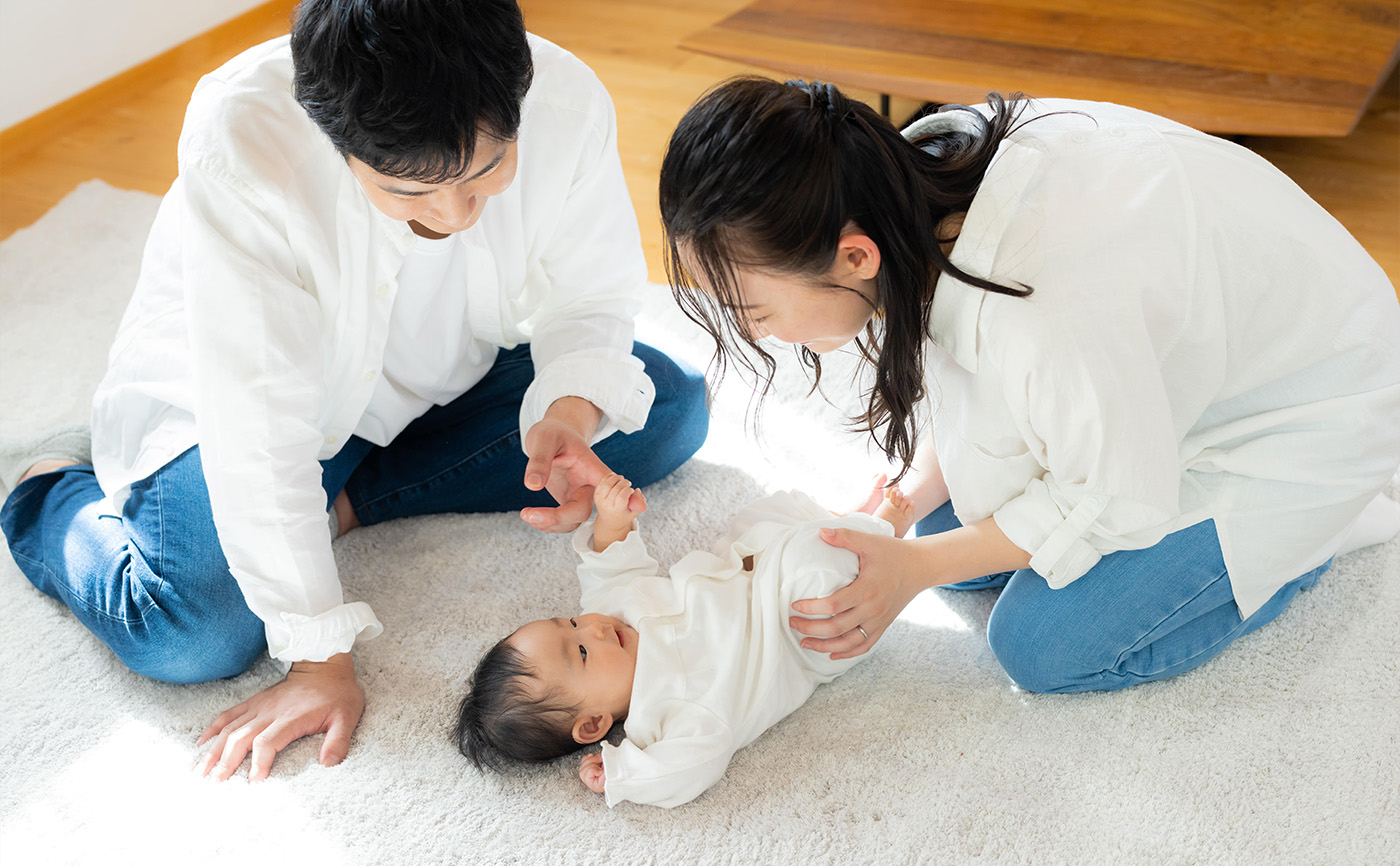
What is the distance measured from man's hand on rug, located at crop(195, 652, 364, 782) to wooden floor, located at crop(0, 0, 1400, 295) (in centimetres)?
102

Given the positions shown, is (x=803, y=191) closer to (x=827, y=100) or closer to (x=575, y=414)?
(x=827, y=100)

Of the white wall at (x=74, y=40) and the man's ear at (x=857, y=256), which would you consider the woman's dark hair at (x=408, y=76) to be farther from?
the white wall at (x=74, y=40)

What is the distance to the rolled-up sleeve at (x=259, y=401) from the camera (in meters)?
1.03

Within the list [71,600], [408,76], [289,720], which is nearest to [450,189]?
[408,76]

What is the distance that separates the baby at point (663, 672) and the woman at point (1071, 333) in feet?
0.19

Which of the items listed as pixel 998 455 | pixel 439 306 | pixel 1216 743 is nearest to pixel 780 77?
pixel 439 306

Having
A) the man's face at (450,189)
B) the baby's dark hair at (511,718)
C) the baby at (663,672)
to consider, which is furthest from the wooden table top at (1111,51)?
the baby's dark hair at (511,718)

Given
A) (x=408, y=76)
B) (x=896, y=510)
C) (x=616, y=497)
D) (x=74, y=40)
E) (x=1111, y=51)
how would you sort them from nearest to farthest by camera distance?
(x=408, y=76)
(x=616, y=497)
(x=896, y=510)
(x=1111, y=51)
(x=74, y=40)

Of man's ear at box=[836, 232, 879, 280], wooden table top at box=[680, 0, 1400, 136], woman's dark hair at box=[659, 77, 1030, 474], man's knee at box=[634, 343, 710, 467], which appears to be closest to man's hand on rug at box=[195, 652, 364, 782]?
man's knee at box=[634, 343, 710, 467]

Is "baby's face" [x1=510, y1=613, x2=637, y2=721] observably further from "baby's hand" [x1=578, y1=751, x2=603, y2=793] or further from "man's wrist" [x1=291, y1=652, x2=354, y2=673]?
"man's wrist" [x1=291, y1=652, x2=354, y2=673]

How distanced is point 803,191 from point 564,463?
49 cm

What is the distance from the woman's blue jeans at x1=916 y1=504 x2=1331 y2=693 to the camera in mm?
1128

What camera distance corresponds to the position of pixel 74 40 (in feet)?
8.27

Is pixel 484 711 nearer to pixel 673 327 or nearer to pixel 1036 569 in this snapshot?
pixel 1036 569
